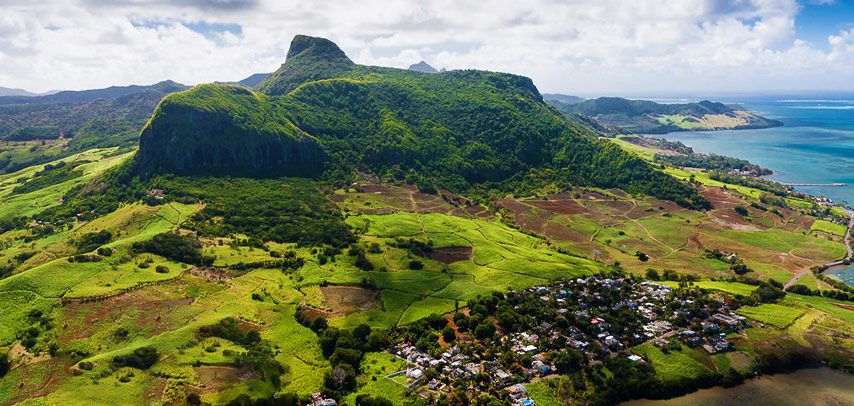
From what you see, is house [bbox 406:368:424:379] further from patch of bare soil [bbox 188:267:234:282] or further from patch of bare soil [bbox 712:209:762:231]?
patch of bare soil [bbox 712:209:762:231]

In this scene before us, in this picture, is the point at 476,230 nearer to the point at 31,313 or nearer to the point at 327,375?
the point at 327,375

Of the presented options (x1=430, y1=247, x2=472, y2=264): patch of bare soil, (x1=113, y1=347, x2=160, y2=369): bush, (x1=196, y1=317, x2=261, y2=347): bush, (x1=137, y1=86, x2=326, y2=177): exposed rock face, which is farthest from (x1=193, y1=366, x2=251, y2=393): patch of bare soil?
(x1=137, y1=86, x2=326, y2=177): exposed rock face

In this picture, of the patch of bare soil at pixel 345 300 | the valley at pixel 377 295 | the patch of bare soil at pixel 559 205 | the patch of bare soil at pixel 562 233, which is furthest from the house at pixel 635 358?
the patch of bare soil at pixel 559 205

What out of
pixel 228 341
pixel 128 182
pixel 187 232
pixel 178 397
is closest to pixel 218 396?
pixel 178 397

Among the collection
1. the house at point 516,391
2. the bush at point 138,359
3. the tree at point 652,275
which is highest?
the bush at point 138,359

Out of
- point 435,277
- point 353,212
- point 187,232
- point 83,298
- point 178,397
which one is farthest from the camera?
point 353,212

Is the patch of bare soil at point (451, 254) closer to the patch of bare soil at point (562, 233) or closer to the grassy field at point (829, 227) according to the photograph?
the patch of bare soil at point (562, 233)

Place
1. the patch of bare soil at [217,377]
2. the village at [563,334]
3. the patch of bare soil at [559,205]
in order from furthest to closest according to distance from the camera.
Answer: the patch of bare soil at [559,205]
the village at [563,334]
the patch of bare soil at [217,377]
